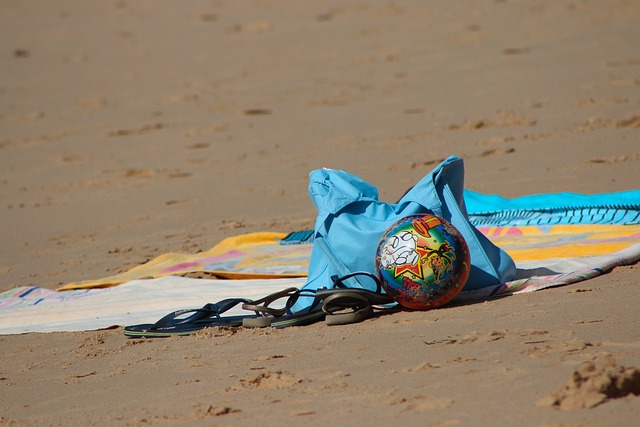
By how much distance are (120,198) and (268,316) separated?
391cm

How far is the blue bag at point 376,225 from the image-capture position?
4090mm

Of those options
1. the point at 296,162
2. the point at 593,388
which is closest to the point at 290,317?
the point at 593,388

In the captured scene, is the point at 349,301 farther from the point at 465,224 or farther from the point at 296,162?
the point at 296,162

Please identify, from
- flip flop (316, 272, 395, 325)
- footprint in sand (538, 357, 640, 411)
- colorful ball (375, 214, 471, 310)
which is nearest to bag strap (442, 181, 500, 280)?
colorful ball (375, 214, 471, 310)

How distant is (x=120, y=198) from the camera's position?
25.6ft

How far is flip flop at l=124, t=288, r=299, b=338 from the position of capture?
4.20m

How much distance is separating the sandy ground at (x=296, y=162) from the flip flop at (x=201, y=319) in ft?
0.37

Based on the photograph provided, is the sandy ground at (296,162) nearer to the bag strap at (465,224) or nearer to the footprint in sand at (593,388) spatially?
the footprint in sand at (593,388)

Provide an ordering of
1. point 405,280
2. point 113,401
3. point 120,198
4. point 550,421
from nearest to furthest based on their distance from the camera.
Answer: point 550,421 < point 113,401 < point 405,280 < point 120,198

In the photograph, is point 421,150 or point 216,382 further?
point 421,150

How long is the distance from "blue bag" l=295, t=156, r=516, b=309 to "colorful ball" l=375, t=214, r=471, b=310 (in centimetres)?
18

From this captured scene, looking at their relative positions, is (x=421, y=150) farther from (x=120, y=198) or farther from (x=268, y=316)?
(x=268, y=316)

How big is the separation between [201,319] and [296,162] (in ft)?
12.6

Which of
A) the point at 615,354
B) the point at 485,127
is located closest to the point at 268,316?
the point at 615,354
